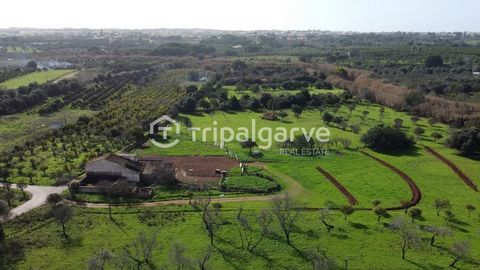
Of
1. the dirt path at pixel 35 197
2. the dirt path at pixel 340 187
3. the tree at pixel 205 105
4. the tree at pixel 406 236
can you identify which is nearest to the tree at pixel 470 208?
the tree at pixel 406 236

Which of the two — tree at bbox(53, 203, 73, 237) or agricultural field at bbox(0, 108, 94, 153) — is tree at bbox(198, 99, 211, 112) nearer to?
agricultural field at bbox(0, 108, 94, 153)

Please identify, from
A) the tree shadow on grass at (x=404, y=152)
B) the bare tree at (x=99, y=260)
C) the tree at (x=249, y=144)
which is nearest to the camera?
the bare tree at (x=99, y=260)

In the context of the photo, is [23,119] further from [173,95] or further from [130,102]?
[173,95]

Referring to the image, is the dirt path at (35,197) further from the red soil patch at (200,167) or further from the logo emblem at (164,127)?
the logo emblem at (164,127)

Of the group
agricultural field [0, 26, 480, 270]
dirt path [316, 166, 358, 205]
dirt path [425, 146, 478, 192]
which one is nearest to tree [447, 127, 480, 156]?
agricultural field [0, 26, 480, 270]

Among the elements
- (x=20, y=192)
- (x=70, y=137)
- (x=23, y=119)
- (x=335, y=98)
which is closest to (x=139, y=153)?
(x=70, y=137)
